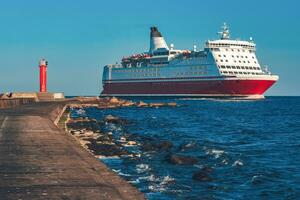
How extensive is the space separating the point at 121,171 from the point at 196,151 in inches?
275

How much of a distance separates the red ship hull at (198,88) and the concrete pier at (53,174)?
8101 cm

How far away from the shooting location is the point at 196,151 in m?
21.7

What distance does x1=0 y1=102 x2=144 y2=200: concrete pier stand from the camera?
8.66 meters

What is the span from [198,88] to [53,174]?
299ft

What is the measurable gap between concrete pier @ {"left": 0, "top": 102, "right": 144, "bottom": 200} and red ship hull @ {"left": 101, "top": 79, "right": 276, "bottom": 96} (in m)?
81.0

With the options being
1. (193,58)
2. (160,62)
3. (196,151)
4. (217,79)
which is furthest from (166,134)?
(160,62)

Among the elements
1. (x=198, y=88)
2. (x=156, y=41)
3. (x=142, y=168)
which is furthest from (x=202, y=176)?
(x=156, y=41)

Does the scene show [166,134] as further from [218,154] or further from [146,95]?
[146,95]

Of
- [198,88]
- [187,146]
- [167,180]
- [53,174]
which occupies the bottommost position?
[187,146]

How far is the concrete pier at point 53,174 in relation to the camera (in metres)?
8.66

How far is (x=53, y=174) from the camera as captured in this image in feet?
34.3

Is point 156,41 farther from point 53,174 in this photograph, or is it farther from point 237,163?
point 53,174

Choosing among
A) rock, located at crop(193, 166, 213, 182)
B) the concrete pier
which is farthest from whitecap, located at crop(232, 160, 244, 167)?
the concrete pier

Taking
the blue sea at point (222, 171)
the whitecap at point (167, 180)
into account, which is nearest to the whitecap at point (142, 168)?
the blue sea at point (222, 171)
